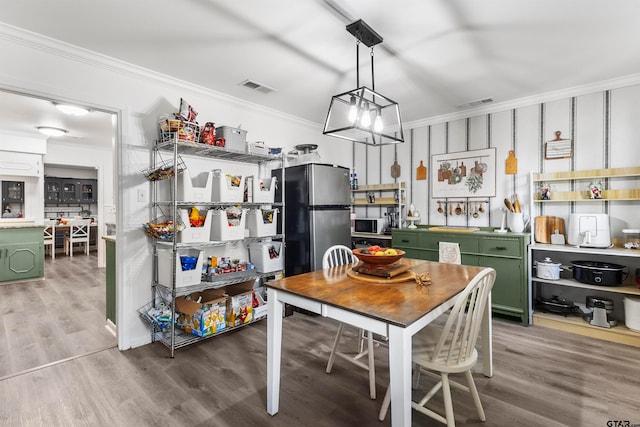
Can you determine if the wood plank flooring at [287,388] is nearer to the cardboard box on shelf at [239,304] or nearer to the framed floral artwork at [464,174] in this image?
the cardboard box on shelf at [239,304]

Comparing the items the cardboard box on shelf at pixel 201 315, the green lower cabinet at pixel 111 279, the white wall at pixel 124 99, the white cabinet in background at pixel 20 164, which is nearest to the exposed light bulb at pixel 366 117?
the white wall at pixel 124 99

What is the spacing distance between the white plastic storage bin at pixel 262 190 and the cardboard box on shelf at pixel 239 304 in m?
0.89

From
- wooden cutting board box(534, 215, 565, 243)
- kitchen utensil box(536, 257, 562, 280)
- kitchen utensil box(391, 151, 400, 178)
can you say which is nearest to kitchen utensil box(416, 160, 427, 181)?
kitchen utensil box(391, 151, 400, 178)

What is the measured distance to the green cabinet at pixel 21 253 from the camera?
4.84m

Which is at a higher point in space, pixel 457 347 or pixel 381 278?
pixel 381 278

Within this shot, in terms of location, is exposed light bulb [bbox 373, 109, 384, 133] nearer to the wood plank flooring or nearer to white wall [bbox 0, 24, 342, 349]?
the wood plank flooring

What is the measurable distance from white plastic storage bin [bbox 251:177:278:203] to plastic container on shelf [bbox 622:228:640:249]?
3353 millimetres

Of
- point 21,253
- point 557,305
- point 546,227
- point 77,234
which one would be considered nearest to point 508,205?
point 546,227

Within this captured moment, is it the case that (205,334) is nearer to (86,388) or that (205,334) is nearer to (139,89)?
(86,388)

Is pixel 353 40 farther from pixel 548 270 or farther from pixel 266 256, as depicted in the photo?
pixel 548 270

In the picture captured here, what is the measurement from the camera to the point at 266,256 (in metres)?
3.31

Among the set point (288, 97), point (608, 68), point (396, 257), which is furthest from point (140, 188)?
point (608, 68)

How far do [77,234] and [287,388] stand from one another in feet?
26.0

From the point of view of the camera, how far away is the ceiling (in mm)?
1951
